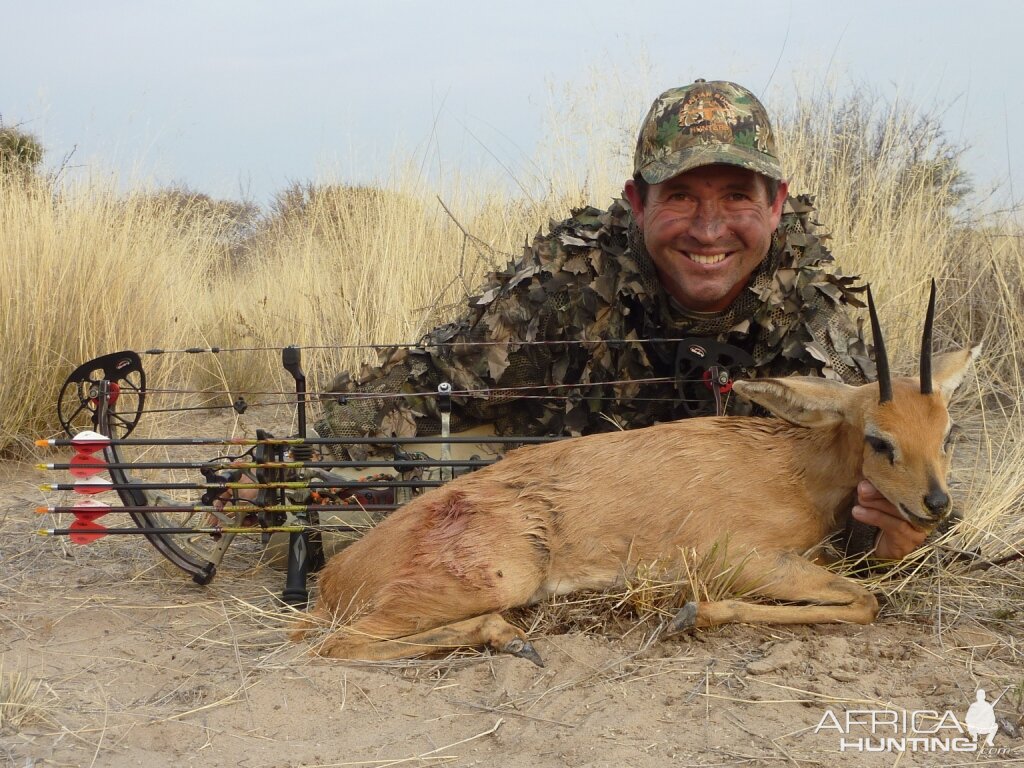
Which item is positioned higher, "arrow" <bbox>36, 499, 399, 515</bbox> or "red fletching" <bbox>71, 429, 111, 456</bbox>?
"red fletching" <bbox>71, 429, 111, 456</bbox>

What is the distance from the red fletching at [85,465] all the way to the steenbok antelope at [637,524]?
110 cm

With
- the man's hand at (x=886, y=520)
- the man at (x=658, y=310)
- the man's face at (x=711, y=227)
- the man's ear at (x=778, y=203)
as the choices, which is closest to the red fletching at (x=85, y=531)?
the man at (x=658, y=310)

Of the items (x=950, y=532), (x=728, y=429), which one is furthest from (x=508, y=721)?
(x=950, y=532)

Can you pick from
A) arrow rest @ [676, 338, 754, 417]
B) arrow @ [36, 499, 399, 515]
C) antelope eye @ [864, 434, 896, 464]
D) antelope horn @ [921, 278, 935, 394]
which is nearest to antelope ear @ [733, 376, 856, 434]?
antelope eye @ [864, 434, 896, 464]

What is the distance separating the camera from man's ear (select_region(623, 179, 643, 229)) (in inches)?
198

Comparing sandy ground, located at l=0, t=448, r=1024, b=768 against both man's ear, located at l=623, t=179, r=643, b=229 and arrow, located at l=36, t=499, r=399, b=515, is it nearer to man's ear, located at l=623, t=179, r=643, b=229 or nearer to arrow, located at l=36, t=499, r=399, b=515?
arrow, located at l=36, t=499, r=399, b=515

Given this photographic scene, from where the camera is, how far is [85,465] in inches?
167

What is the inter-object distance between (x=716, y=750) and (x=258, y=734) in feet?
4.40

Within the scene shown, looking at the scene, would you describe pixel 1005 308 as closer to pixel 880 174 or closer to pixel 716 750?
pixel 880 174

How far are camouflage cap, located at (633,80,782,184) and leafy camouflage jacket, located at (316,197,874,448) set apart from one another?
0.48m

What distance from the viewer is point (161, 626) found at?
4074 millimetres

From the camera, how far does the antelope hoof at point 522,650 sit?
3480mm

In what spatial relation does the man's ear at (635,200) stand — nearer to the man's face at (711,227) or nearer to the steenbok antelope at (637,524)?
the man's face at (711,227)

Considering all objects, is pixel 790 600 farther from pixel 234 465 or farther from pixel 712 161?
pixel 234 465
